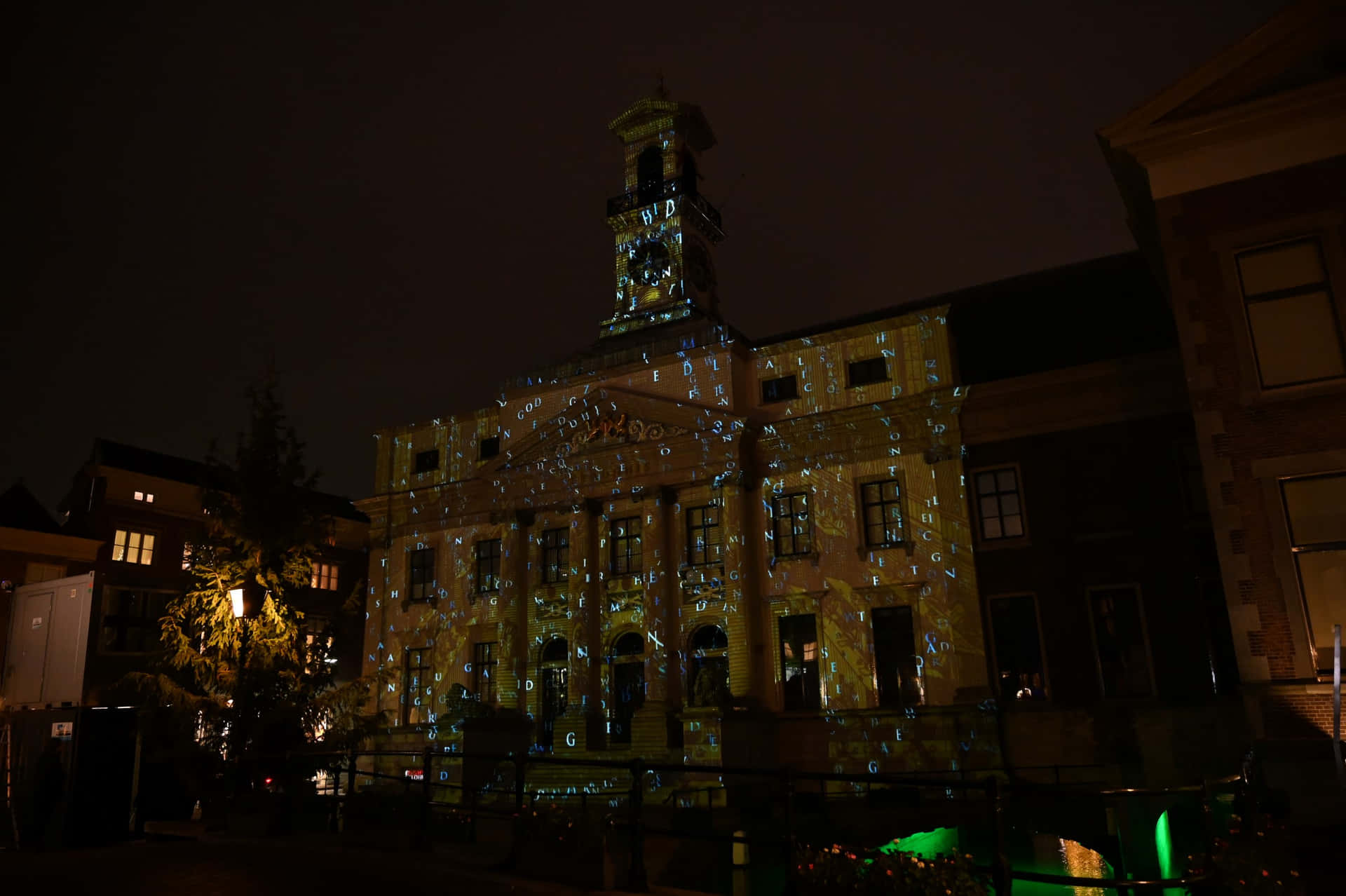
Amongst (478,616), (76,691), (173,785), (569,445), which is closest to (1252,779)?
(173,785)

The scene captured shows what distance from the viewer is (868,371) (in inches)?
1073

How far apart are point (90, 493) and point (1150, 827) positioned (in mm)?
35734

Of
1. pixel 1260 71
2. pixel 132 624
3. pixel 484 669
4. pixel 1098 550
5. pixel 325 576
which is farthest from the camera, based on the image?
pixel 325 576

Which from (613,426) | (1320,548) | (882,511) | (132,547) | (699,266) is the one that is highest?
(699,266)

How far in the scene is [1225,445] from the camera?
13.3m

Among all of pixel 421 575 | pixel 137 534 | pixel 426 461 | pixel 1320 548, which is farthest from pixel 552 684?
pixel 1320 548

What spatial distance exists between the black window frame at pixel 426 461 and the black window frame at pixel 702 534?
10631mm

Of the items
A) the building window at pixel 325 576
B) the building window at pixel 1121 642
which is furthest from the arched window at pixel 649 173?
the building window at pixel 325 576

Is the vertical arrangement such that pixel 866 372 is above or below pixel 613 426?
above

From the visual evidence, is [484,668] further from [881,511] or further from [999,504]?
[999,504]

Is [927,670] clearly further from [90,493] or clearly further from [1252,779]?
[90,493]

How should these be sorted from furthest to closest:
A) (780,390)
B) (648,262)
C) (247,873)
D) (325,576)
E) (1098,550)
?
(325,576)
(648,262)
(780,390)
(1098,550)
(247,873)

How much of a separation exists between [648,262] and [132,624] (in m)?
21.4

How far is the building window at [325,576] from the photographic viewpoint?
4062 centimetres
